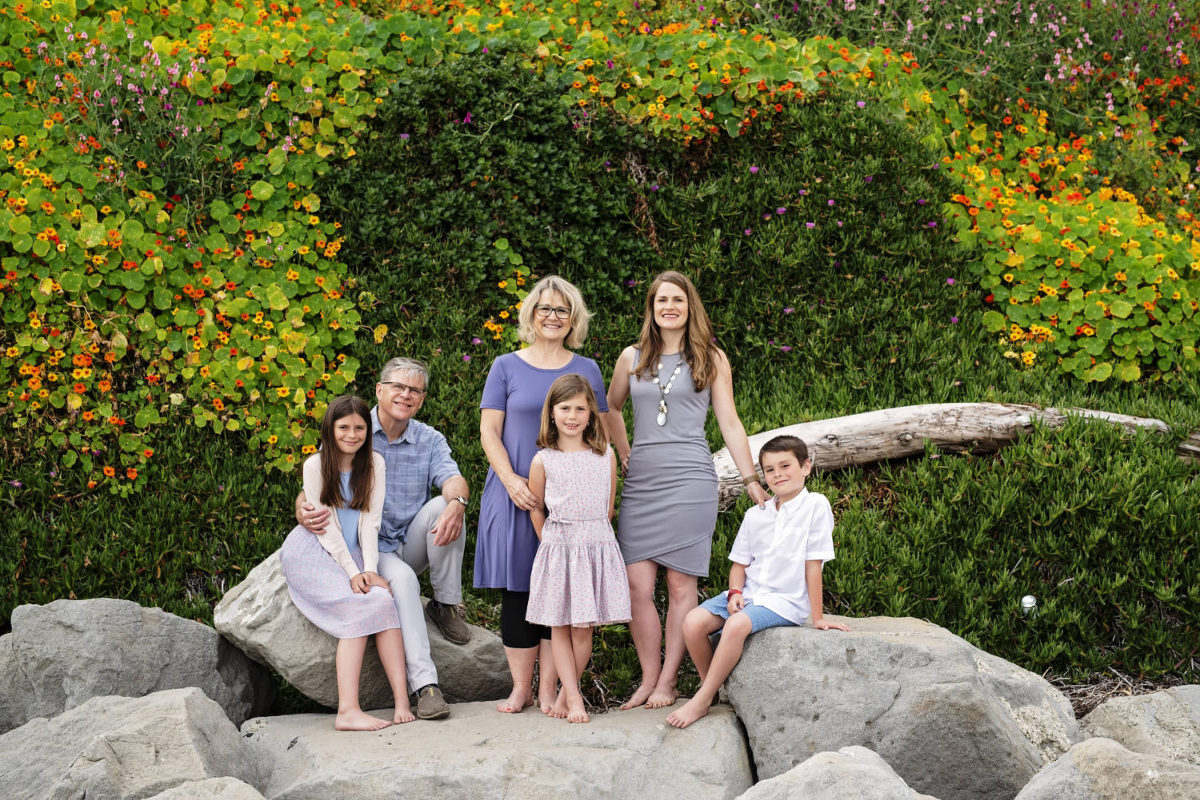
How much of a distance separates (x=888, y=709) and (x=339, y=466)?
2.08 meters

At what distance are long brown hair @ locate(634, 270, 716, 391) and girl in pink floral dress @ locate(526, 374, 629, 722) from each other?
32cm

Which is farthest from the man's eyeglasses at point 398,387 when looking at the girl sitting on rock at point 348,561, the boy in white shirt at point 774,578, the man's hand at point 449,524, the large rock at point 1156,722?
the large rock at point 1156,722

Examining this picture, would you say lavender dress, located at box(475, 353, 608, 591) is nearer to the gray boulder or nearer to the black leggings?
the black leggings

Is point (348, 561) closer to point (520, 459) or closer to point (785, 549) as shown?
point (520, 459)

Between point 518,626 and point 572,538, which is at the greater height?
point 572,538

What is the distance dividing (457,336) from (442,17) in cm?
236

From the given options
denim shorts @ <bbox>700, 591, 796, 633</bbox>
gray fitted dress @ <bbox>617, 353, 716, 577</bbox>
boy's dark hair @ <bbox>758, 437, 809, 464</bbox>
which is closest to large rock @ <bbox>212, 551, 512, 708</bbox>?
gray fitted dress @ <bbox>617, 353, 716, 577</bbox>

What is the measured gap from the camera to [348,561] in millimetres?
3705

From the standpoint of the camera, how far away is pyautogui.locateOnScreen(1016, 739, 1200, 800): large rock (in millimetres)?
2602

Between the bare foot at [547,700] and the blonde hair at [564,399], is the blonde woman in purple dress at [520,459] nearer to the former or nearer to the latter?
the bare foot at [547,700]

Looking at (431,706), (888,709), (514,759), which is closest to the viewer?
(514,759)

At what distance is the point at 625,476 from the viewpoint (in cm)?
385

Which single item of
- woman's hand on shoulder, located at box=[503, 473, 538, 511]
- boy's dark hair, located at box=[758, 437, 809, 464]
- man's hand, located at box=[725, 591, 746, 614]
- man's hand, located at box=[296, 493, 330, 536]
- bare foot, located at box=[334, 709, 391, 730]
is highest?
boy's dark hair, located at box=[758, 437, 809, 464]

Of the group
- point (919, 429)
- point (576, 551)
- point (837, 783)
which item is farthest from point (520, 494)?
point (919, 429)
